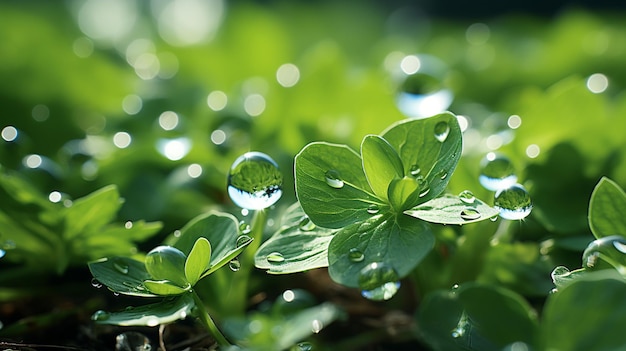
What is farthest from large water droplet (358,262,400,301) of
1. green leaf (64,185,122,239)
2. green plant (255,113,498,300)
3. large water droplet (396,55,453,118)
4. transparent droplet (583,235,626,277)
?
large water droplet (396,55,453,118)

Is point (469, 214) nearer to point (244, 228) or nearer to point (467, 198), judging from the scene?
point (467, 198)

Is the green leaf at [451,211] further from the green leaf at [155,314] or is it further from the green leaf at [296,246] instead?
the green leaf at [155,314]

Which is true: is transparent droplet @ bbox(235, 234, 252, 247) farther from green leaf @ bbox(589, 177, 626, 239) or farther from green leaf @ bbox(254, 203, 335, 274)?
green leaf @ bbox(589, 177, 626, 239)

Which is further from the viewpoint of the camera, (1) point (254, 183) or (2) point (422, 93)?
(2) point (422, 93)

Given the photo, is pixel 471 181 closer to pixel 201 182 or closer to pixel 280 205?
pixel 280 205

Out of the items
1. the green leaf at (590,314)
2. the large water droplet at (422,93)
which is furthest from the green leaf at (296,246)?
the large water droplet at (422,93)

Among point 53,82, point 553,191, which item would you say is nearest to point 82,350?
point 553,191

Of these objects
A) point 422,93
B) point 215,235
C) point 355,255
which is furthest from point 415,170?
point 422,93
